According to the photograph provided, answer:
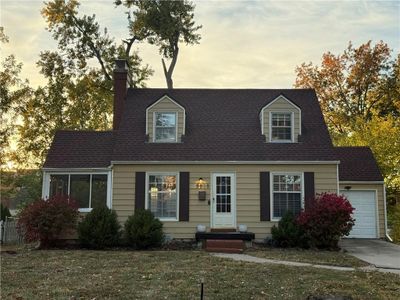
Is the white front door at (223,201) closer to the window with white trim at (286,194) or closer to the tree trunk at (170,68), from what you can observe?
the window with white trim at (286,194)

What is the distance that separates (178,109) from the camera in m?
16.4

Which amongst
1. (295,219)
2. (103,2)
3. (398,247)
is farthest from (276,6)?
(103,2)

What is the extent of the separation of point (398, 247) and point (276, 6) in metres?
9.10

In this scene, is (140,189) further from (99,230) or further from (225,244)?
(225,244)

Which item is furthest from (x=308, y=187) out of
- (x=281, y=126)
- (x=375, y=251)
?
(x=375, y=251)

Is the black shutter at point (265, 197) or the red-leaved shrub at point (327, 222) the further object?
the black shutter at point (265, 197)

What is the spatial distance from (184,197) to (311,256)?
5049 millimetres

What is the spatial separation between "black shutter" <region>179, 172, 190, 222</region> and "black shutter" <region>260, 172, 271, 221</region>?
8.59ft

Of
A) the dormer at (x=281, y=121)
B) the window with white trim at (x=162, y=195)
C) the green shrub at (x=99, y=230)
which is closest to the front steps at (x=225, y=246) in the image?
the window with white trim at (x=162, y=195)

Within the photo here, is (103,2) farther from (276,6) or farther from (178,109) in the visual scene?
(276,6)

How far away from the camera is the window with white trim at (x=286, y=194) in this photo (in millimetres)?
15289

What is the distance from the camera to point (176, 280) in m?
8.33

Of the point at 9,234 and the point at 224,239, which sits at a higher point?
the point at 224,239

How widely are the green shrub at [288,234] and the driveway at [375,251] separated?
1554 millimetres
